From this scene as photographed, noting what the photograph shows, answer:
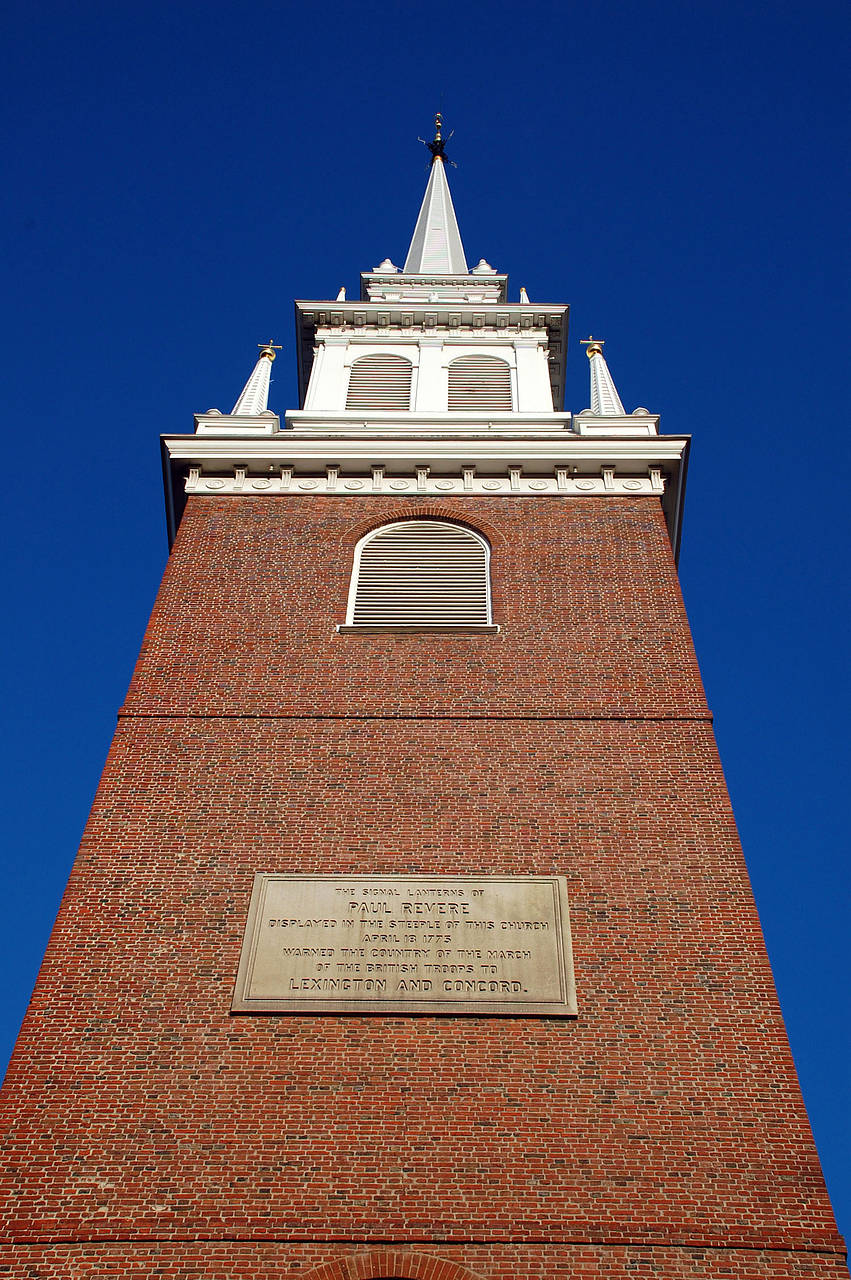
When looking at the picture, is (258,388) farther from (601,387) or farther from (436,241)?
(436,241)

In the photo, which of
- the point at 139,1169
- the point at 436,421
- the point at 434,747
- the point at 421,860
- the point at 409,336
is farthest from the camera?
the point at 409,336

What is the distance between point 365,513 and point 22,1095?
9233 mm

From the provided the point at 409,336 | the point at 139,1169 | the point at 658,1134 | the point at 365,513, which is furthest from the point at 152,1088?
the point at 409,336

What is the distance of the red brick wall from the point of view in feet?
31.1

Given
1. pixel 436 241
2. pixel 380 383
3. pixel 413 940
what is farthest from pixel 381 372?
pixel 413 940

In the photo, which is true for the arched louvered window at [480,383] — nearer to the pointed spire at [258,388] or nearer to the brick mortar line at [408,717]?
the pointed spire at [258,388]

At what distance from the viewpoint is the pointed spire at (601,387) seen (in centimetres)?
2069

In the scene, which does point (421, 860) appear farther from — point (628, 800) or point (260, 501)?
point (260, 501)

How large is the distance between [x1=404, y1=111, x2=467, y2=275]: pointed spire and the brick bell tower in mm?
14386

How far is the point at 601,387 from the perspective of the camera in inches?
846

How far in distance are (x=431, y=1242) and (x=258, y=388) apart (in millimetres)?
15337

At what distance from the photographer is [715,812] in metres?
12.8

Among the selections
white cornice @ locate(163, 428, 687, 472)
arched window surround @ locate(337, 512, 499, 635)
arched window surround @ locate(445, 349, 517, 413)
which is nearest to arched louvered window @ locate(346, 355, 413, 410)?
arched window surround @ locate(445, 349, 517, 413)

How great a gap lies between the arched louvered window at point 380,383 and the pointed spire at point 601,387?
125 inches
